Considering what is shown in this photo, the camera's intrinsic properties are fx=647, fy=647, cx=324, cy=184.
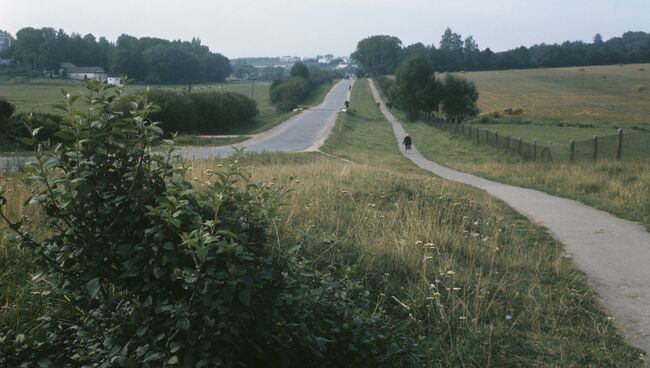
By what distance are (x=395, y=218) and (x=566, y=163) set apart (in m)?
18.3

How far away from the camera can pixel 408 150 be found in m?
43.2

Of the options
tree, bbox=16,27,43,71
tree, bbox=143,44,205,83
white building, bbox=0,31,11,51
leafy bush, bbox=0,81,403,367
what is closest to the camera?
leafy bush, bbox=0,81,403,367

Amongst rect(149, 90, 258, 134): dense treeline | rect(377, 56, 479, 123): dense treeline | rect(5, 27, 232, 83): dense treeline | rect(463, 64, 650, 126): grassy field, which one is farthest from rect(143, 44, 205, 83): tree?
rect(463, 64, 650, 126): grassy field

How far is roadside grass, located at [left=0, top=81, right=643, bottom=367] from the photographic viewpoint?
4.70 m

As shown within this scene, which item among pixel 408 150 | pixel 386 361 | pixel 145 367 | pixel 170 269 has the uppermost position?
pixel 170 269

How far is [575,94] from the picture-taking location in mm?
91125

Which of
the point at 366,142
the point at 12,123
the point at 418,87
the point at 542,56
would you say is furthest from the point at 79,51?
the point at 542,56

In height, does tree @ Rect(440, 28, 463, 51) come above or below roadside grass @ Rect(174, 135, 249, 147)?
above

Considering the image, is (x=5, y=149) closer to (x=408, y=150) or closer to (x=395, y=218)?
(x=395, y=218)

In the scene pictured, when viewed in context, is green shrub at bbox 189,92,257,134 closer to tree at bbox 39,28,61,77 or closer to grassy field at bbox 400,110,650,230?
tree at bbox 39,28,61,77

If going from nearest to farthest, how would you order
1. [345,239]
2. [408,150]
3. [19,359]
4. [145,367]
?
1. [145,367]
2. [19,359]
3. [345,239]
4. [408,150]

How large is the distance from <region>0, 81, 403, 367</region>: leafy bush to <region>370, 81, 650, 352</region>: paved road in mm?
3540

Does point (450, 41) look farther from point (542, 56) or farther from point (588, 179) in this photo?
point (588, 179)

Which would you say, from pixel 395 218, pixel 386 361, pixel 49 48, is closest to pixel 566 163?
pixel 395 218
